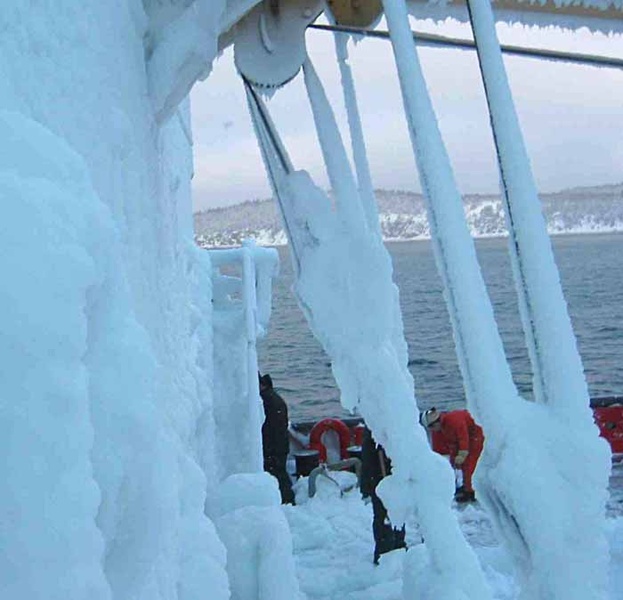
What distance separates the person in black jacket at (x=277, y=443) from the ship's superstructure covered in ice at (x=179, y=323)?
277 cm

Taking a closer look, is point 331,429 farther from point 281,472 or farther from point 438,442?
point 281,472

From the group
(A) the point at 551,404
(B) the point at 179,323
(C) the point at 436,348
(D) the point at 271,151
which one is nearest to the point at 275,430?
(B) the point at 179,323

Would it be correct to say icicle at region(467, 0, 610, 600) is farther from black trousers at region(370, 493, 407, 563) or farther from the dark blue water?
the dark blue water

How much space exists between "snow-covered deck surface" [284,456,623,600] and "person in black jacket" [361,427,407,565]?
0.13 m

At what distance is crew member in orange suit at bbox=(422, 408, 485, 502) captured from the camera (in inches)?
299

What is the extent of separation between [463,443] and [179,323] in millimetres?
4802

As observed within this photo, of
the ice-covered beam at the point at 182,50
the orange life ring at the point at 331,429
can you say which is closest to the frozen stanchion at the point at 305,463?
the orange life ring at the point at 331,429

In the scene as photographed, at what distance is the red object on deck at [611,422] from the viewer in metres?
9.45

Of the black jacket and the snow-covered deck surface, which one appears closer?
the snow-covered deck surface

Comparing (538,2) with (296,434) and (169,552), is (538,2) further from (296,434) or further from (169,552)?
(296,434)

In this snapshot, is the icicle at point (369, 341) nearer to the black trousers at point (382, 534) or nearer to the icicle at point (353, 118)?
the icicle at point (353, 118)

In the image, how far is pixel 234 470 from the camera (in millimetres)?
6414

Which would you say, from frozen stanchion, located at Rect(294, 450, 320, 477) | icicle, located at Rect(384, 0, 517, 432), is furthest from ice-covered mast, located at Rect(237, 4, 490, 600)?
frozen stanchion, located at Rect(294, 450, 320, 477)

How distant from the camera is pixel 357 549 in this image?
610cm
